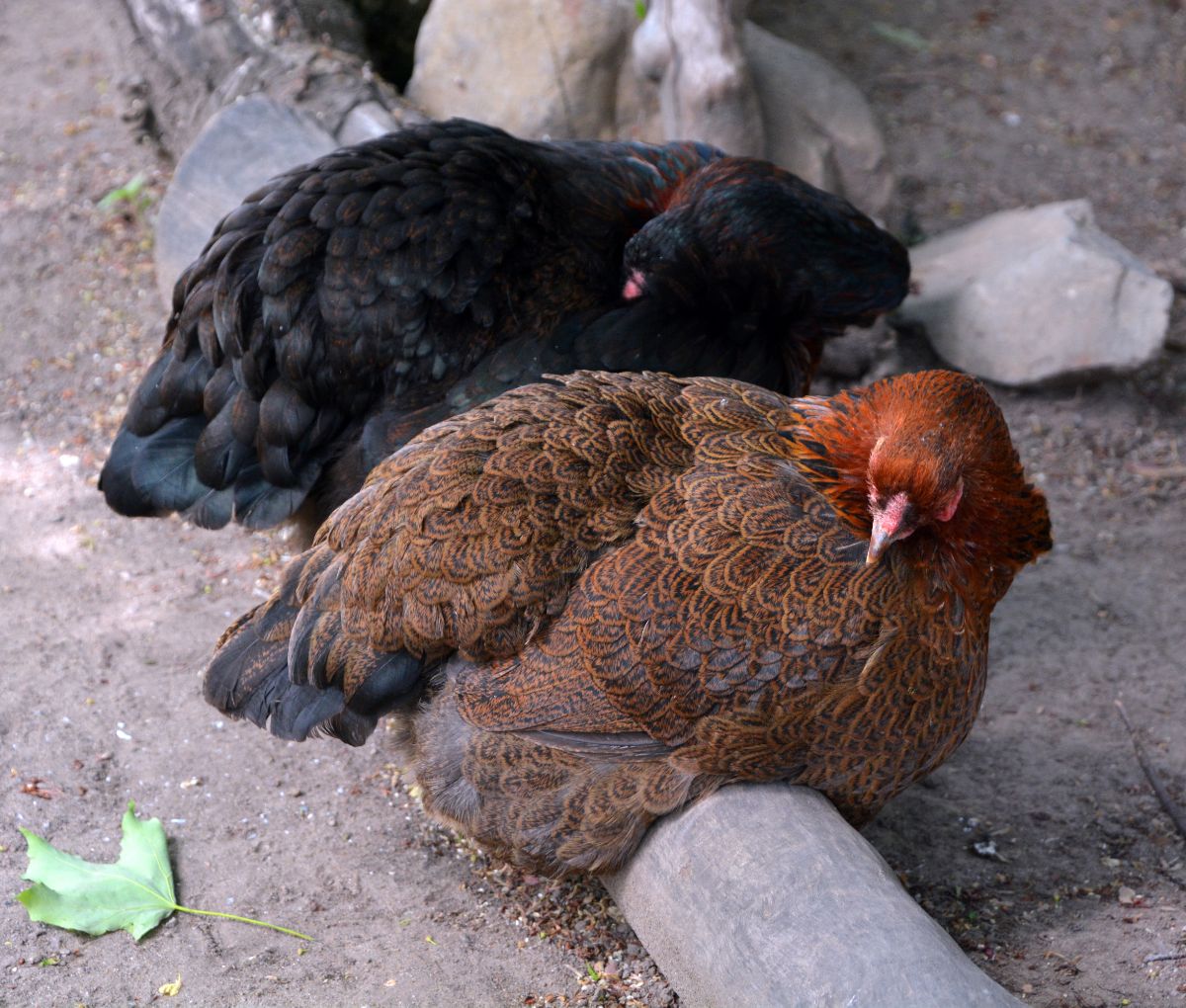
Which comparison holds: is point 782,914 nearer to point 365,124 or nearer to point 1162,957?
point 1162,957

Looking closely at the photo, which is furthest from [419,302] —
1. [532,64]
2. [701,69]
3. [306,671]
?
[532,64]

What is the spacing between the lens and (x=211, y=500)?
3770mm

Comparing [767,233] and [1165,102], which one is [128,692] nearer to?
[767,233]

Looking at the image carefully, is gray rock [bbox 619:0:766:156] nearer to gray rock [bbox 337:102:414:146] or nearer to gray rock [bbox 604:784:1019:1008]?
gray rock [bbox 337:102:414:146]

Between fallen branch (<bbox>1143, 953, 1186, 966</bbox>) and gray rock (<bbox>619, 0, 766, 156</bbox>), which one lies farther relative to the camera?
gray rock (<bbox>619, 0, 766, 156</bbox>)

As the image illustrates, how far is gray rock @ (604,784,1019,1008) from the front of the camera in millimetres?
2295

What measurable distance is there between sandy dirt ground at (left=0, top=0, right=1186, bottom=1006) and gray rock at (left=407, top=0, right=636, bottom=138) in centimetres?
149

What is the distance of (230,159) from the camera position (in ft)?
16.2

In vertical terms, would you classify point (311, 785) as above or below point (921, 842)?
above

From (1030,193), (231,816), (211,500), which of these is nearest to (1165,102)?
(1030,193)

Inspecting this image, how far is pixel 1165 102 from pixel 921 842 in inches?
226

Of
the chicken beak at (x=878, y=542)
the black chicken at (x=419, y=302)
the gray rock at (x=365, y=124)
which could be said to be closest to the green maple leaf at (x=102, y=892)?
the black chicken at (x=419, y=302)

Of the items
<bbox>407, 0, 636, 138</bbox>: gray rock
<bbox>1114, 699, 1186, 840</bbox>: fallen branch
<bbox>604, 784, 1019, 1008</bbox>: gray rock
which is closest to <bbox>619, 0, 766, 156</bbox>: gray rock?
<bbox>407, 0, 636, 138</bbox>: gray rock

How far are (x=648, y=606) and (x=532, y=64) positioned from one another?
392 cm
